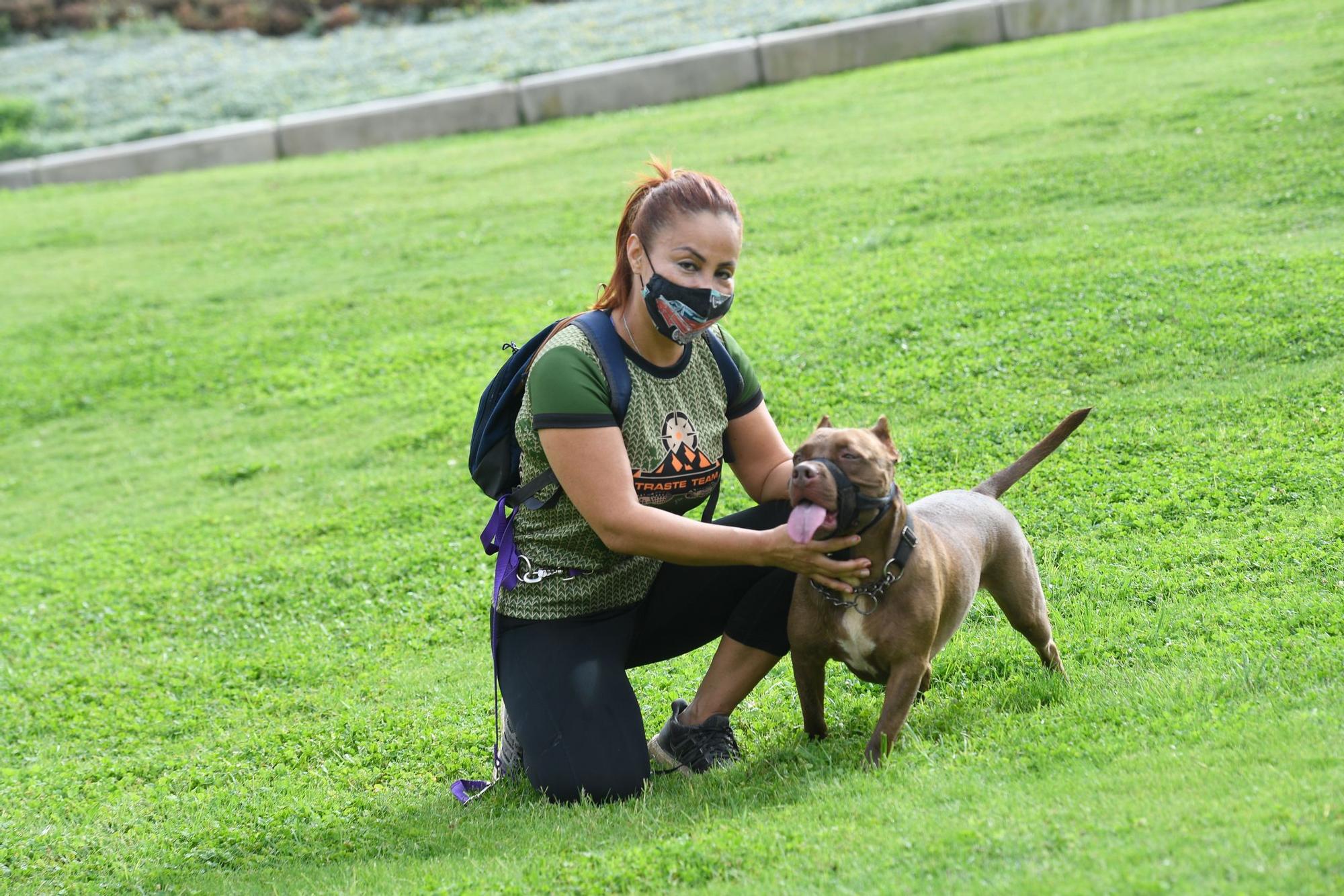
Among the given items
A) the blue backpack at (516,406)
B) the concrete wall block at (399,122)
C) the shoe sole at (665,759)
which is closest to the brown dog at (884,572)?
the shoe sole at (665,759)

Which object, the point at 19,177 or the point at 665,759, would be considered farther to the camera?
the point at 19,177

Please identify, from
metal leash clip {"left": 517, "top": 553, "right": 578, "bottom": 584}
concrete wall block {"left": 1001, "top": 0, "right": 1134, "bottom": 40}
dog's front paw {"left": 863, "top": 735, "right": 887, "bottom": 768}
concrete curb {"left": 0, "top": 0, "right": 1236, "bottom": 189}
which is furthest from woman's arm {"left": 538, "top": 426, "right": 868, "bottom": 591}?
concrete wall block {"left": 1001, "top": 0, "right": 1134, "bottom": 40}

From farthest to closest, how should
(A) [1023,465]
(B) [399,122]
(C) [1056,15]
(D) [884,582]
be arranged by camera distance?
(B) [399,122] < (C) [1056,15] < (A) [1023,465] < (D) [884,582]

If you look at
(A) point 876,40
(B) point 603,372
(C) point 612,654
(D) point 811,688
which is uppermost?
(A) point 876,40

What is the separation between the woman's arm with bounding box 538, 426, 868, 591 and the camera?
377 centimetres

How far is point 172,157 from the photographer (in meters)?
17.2

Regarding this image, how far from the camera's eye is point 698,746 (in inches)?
168

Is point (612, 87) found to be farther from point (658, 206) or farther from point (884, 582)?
point (884, 582)

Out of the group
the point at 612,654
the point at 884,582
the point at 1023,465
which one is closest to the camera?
the point at 884,582

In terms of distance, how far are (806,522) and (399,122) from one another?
48.4 feet

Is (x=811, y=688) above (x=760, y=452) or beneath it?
beneath

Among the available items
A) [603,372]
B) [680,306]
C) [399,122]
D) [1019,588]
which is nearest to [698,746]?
[1019,588]

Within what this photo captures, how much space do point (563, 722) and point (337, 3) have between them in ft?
70.6

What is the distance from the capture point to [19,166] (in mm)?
17422
